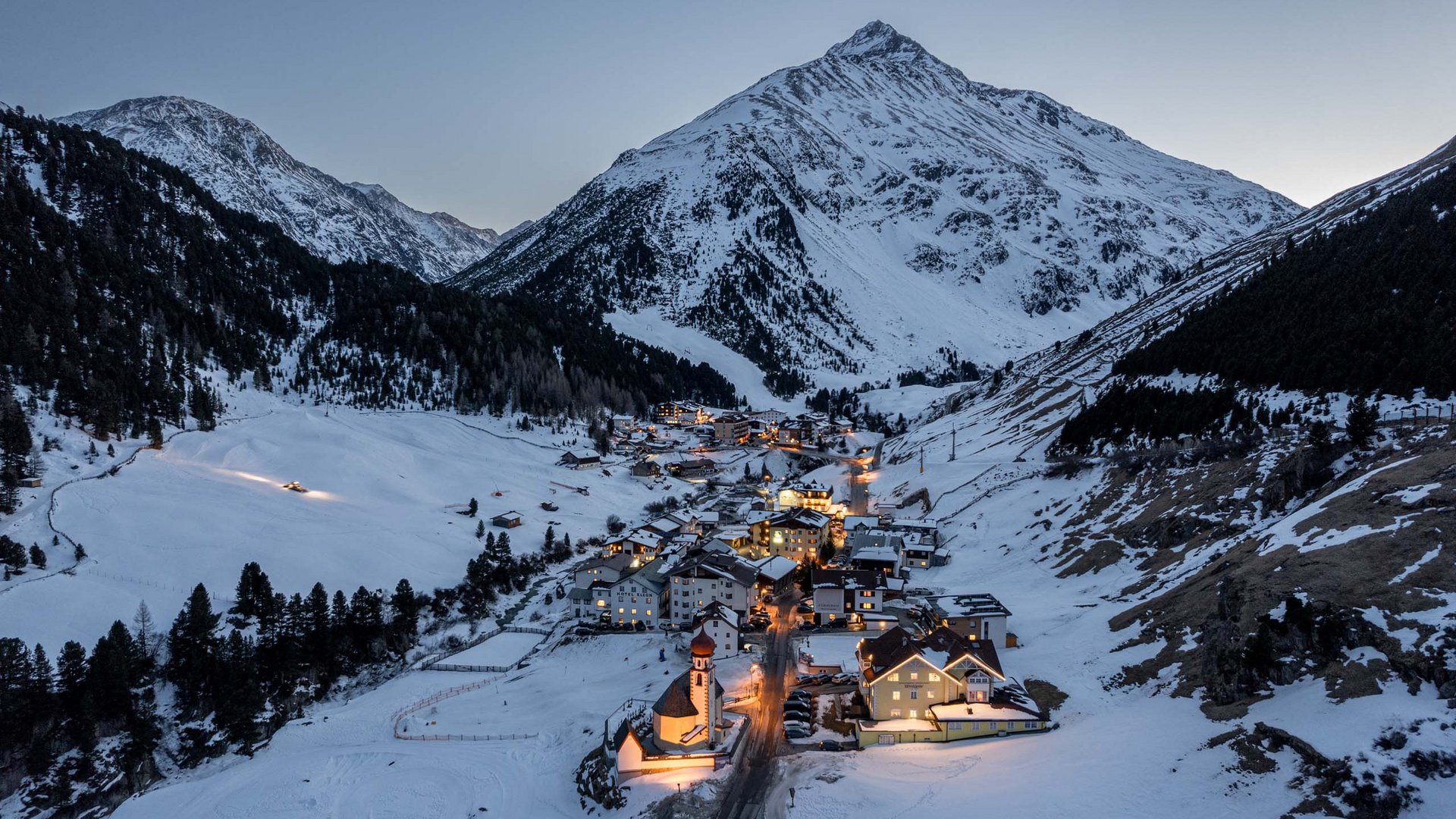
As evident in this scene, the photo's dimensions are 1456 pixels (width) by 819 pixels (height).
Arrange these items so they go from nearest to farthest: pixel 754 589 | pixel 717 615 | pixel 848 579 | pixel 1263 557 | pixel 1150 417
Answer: pixel 1263 557 → pixel 717 615 → pixel 848 579 → pixel 754 589 → pixel 1150 417

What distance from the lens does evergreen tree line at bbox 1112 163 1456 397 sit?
57.4 meters

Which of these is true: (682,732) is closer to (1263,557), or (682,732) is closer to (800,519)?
(1263,557)

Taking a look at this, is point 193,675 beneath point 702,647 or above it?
beneath

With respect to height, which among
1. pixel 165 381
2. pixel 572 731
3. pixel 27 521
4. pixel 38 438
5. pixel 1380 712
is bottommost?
pixel 572 731

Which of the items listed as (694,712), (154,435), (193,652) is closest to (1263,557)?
(694,712)

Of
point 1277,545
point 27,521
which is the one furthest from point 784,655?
point 27,521

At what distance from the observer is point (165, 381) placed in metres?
95.5

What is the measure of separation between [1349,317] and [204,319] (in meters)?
156

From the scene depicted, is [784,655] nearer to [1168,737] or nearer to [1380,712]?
[1168,737]

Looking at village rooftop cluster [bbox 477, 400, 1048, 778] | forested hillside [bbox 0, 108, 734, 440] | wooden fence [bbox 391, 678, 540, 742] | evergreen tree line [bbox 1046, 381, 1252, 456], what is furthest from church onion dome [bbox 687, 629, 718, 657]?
forested hillside [bbox 0, 108, 734, 440]

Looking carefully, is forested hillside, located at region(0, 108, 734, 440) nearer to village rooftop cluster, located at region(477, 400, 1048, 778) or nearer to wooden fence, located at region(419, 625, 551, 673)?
village rooftop cluster, located at region(477, 400, 1048, 778)

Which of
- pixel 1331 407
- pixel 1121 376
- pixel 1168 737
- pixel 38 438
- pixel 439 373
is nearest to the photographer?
pixel 1168 737

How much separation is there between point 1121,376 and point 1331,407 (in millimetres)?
34225

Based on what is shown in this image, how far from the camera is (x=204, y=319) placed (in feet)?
401
